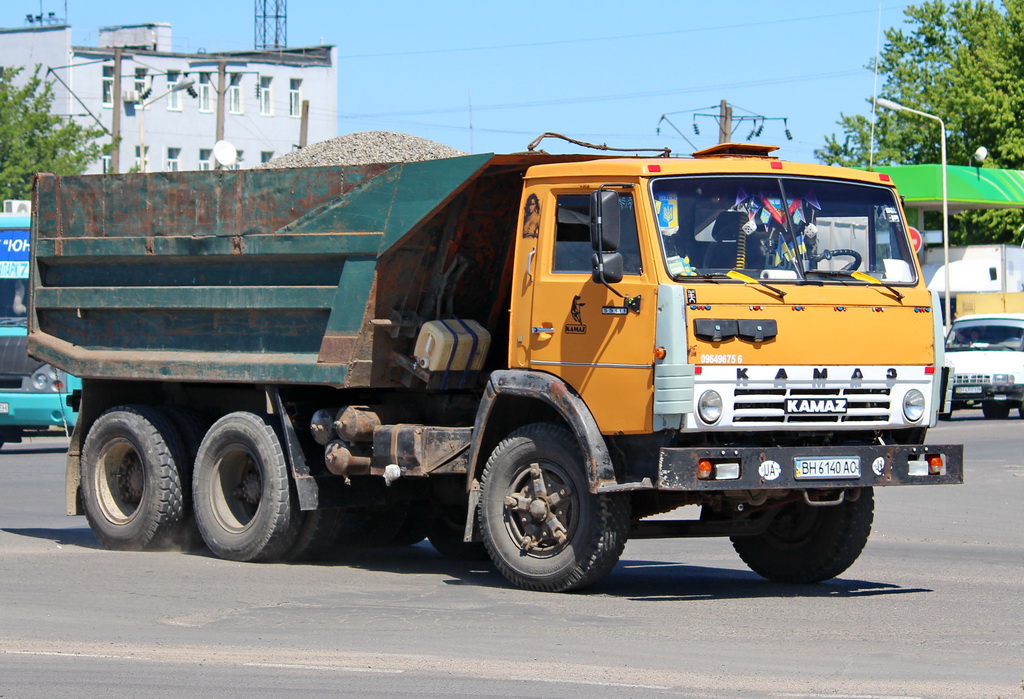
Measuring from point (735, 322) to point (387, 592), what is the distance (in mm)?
2790

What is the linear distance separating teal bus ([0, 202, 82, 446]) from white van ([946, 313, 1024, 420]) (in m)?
16.1

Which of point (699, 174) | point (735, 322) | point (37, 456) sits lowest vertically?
point (37, 456)

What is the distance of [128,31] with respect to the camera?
243 ft

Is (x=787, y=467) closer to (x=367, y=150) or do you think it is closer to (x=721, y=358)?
(x=721, y=358)

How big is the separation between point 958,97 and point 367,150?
49243 mm

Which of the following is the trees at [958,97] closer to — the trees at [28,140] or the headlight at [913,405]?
the trees at [28,140]

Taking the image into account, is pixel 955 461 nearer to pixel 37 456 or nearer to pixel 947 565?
pixel 947 565

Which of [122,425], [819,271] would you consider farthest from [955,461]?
[122,425]

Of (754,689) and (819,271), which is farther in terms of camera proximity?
(819,271)

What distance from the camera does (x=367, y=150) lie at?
12.6 m

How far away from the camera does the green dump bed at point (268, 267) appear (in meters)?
10.6

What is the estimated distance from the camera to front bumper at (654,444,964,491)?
891cm

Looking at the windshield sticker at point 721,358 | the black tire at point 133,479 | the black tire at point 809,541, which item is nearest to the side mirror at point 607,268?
the windshield sticker at point 721,358

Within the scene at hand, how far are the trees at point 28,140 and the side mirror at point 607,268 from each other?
4362 cm
